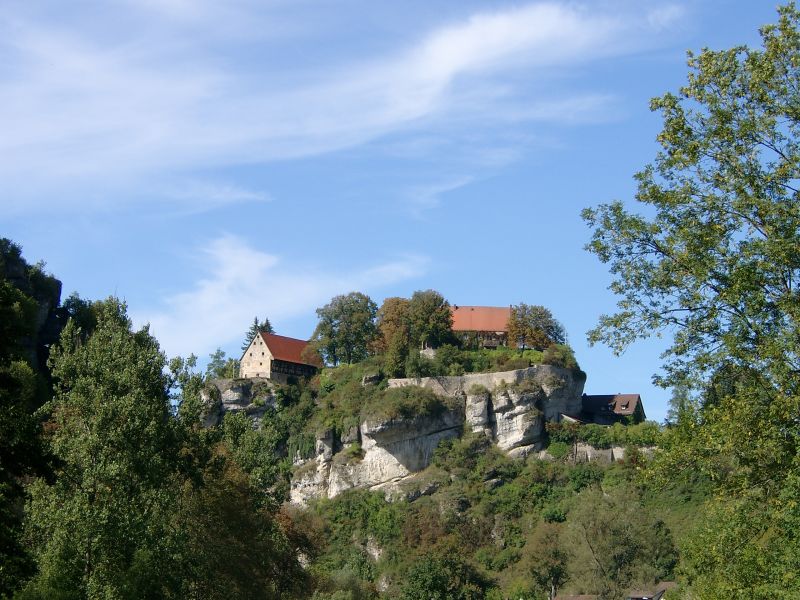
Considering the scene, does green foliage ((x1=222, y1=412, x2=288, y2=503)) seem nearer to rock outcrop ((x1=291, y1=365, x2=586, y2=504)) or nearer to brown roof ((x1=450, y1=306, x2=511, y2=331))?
rock outcrop ((x1=291, y1=365, x2=586, y2=504))

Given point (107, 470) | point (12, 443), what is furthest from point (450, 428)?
point (12, 443)

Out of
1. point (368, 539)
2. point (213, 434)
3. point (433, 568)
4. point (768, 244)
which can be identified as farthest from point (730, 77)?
point (368, 539)

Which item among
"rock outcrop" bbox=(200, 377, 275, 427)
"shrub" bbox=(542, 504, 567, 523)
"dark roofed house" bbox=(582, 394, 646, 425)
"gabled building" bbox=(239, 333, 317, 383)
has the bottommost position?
"shrub" bbox=(542, 504, 567, 523)

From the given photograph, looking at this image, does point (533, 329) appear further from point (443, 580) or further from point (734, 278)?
point (734, 278)

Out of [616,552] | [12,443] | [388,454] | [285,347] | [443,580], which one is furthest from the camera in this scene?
[285,347]

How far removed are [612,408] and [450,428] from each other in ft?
54.0

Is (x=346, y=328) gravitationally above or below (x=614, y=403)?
above

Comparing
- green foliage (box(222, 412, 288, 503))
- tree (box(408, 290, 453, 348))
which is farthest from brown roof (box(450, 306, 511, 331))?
green foliage (box(222, 412, 288, 503))

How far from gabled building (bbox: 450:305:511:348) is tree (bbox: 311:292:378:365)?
25.8 feet

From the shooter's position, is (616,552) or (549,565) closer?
(616,552)

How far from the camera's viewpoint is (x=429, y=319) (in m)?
99.9

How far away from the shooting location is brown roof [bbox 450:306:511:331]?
108m

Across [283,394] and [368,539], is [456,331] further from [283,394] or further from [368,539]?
[368,539]

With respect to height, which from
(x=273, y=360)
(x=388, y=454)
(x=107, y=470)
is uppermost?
(x=273, y=360)
